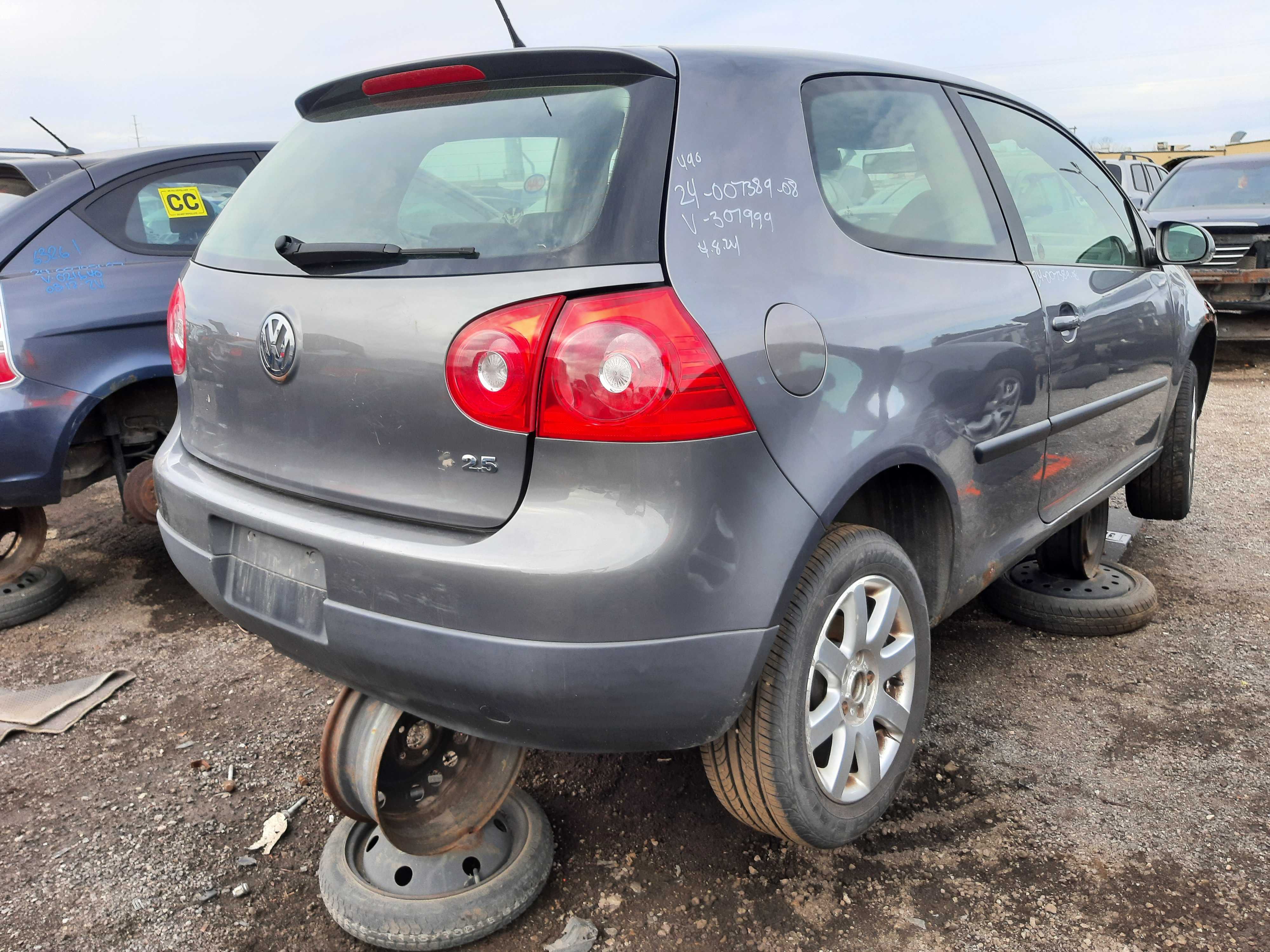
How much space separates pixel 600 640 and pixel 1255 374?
909 cm

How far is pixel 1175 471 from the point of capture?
13.6ft

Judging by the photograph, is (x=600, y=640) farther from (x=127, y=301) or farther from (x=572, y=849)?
(x=127, y=301)

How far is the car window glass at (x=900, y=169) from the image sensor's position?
2125 millimetres

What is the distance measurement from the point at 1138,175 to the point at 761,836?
14.7 m

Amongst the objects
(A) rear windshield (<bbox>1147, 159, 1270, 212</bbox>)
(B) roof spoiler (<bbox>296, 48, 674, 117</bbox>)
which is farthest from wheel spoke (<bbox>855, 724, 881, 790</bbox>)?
(A) rear windshield (<bbox>1147, 159, 1270, 212</bbox>)

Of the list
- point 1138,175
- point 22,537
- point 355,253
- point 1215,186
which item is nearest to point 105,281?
point 22,537

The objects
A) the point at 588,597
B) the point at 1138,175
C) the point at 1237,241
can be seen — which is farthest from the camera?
the point at 1138,175

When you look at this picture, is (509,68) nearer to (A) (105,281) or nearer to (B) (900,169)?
(B) (900,169)

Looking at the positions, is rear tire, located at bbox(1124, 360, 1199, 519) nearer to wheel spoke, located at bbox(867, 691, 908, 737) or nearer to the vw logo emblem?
wheel spoke, located at bbox(867, 691, 908, 737)

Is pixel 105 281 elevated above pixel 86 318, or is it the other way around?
pixel 105 281

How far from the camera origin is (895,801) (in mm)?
2459

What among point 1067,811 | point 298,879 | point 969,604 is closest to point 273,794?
point 298,879

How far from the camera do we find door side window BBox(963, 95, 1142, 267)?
283 centimetres

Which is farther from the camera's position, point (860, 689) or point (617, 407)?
point (860, 689)
